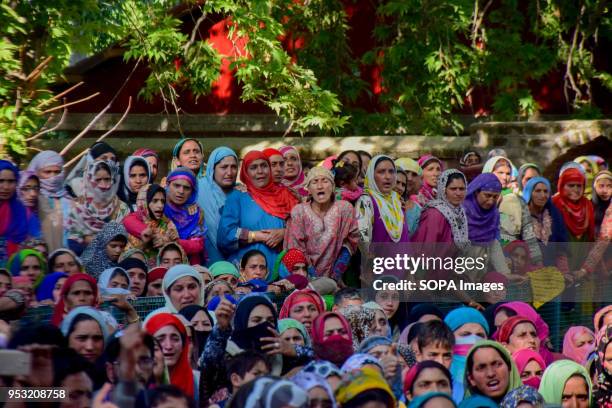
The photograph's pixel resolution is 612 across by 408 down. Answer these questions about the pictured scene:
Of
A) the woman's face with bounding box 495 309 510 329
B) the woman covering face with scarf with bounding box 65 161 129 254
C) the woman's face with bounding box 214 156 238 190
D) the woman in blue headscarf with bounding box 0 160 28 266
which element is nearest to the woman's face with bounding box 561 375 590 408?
the woman's face with bounding box 495 309 510 329

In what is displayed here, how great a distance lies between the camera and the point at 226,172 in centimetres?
890

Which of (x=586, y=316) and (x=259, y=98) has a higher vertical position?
(x=259, y=98)

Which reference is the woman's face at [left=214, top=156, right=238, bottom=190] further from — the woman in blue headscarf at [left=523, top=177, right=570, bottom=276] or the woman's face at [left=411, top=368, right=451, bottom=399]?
the woman's face at [left=411, top=368, right=451, bottom=399]

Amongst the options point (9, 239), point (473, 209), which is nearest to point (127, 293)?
point (9, 239)

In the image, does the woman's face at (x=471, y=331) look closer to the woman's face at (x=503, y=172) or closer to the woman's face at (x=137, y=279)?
the woman's face at (x=137, y=279)

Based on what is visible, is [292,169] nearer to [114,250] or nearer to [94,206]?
[94,206]

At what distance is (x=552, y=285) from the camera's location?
9000mm

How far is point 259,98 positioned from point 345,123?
0.95 m

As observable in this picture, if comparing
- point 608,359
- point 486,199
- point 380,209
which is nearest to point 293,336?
point 608,359

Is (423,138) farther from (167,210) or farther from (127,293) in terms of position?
(127,293)

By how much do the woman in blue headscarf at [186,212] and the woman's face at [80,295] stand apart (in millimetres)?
1810

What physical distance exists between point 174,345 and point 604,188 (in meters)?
5.14

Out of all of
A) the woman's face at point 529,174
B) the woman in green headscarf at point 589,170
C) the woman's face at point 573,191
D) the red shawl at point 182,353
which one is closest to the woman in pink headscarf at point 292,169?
the woman's face at point 529,174

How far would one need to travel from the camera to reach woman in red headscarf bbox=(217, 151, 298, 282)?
8.61 metres
